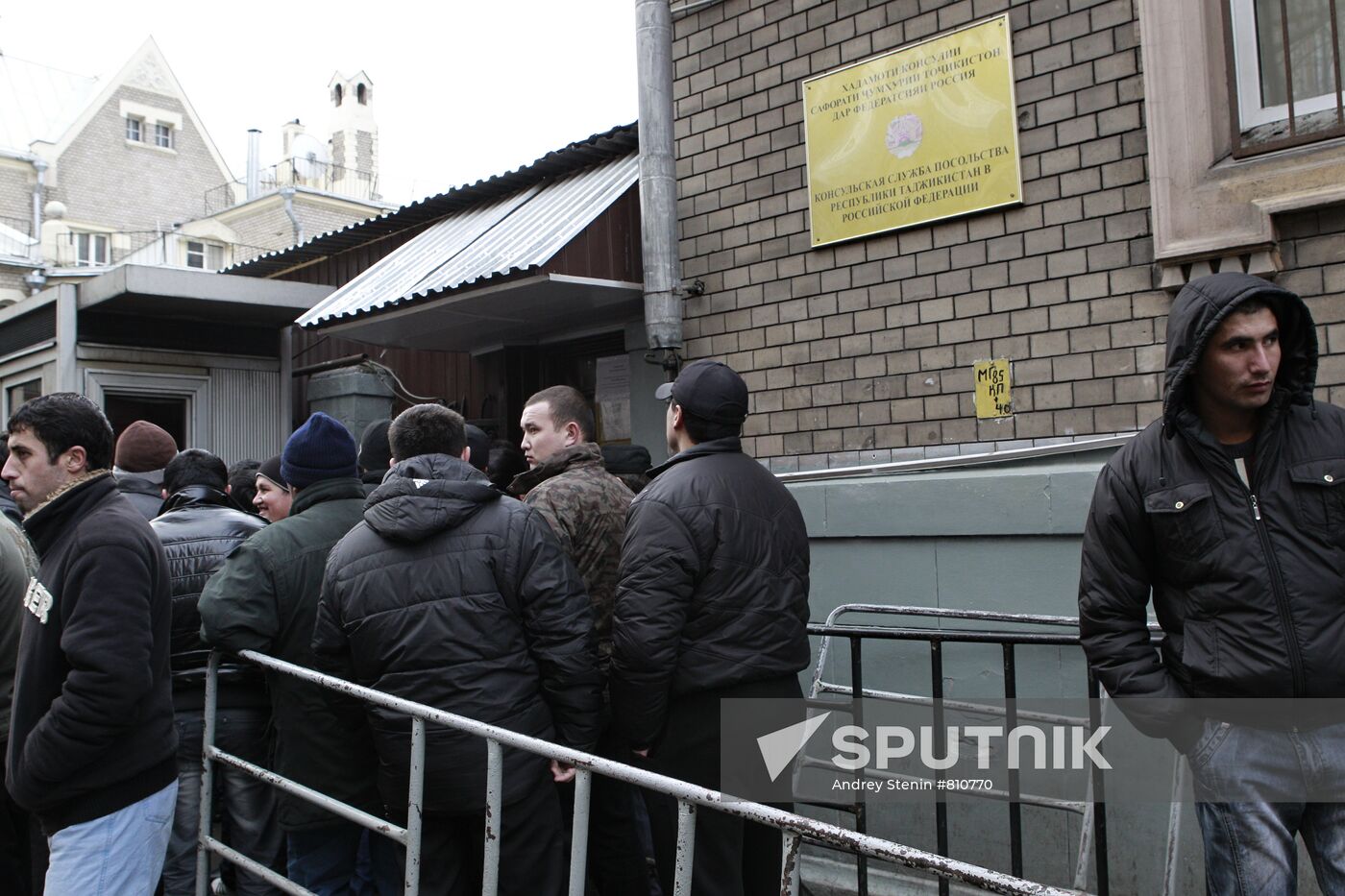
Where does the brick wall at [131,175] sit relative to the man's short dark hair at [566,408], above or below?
above

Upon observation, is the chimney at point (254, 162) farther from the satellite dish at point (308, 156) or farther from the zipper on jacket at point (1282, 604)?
the zipper on jacket at point (1282, 604)

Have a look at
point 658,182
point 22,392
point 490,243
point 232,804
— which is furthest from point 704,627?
point 22,392

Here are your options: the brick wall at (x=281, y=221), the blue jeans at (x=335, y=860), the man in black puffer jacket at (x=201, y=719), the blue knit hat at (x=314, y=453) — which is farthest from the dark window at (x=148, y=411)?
the brick wall at (x=281, y=221)

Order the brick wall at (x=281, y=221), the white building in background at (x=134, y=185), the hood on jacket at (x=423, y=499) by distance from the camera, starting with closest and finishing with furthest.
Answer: the hood on jacket at (x=423, y=499), the white building in background at (x=134, y=185), the brick wall at (x=281, y=221)

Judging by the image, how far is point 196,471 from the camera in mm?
3928

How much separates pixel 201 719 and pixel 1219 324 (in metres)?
3.49

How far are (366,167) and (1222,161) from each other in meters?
45.5

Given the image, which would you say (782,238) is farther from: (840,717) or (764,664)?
(764,664)

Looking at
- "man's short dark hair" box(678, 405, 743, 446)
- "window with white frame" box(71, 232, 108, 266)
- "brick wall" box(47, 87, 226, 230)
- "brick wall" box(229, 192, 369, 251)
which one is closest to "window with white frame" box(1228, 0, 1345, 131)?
"man's short dark hair" box(678, 405, 743, 446)

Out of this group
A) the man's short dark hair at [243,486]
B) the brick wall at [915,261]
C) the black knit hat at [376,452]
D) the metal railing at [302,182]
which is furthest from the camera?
the metal railing at [302,182]

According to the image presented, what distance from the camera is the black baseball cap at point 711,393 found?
3.16m

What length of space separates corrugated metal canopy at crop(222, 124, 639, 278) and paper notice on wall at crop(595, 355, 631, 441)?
1.44 metres

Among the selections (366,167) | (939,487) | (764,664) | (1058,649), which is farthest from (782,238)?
(366,167)

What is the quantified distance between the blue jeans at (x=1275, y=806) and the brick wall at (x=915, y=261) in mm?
2422
